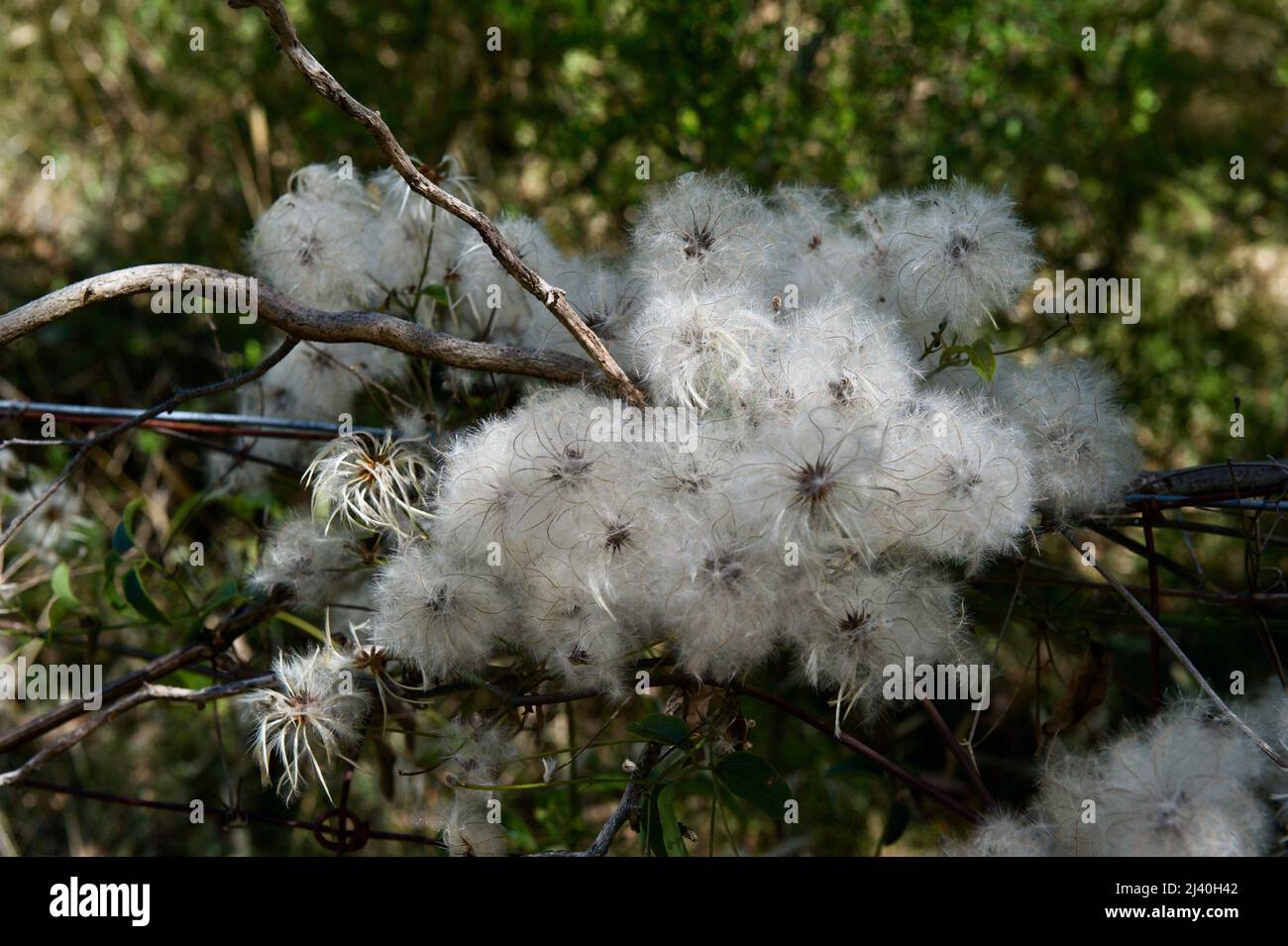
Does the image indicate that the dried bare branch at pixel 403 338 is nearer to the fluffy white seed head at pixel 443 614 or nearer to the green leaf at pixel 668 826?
the fluffy white seed head at pixel 443 614

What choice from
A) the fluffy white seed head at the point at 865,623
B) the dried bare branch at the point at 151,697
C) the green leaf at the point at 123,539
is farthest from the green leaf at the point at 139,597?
the fluffy white seed head at the point at 865,623

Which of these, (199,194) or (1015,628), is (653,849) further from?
(199,194)

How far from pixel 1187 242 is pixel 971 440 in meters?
2.14

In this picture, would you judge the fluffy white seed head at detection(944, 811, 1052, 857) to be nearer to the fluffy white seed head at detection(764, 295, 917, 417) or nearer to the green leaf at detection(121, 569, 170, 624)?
the fluffy white seed head at detection(764, 295, 917, 417)

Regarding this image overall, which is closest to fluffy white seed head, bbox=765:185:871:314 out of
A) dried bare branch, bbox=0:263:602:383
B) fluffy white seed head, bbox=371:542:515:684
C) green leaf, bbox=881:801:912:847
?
dried bare branch, bbox=0:263:602:383

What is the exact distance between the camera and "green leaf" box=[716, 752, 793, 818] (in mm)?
1029

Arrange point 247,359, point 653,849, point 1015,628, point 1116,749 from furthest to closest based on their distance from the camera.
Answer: point 1015,628 → point 247,359 → point 653,849 → point 1116,749

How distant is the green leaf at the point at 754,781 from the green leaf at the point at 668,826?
6cm

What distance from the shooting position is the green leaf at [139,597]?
139cm

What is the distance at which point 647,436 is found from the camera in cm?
99

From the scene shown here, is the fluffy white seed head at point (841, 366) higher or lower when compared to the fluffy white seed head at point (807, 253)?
lower

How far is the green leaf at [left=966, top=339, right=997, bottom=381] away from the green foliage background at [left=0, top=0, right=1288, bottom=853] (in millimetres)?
943
